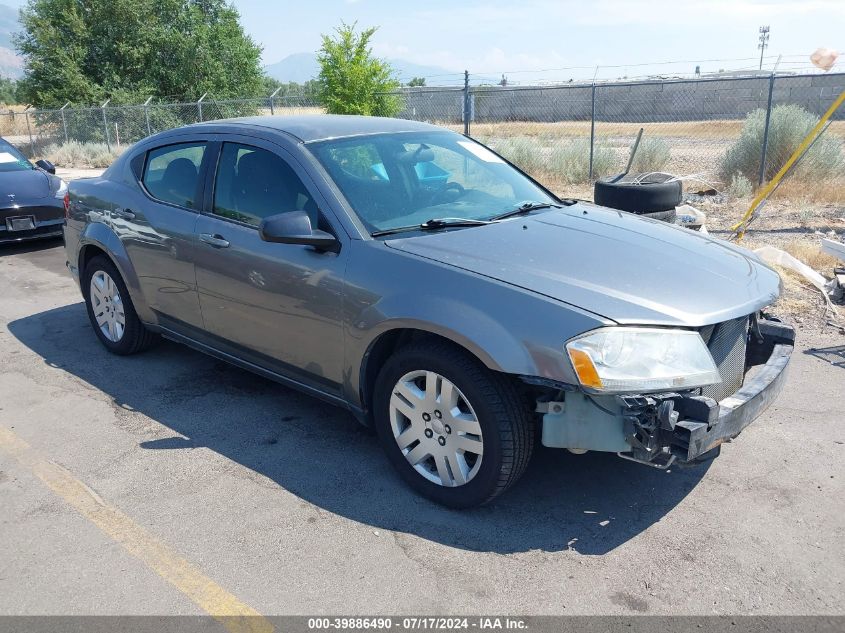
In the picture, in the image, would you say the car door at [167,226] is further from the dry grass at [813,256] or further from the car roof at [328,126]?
the dry grass at [813,256]

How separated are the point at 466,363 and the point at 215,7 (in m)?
33.5

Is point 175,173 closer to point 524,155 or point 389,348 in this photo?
point 389,348

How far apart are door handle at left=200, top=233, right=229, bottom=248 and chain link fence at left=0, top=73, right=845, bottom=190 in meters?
7.45

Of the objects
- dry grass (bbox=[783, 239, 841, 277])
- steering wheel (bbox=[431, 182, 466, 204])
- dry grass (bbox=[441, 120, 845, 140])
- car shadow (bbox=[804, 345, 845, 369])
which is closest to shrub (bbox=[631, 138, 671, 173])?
dry grass (bbox=[441, 120, 845, 140])

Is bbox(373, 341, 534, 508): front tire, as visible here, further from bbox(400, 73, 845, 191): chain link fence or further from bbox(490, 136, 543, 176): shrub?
bbox(490, 136, 543, 176): shrub

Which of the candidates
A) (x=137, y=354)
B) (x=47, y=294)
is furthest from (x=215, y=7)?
(x=137, y=354)

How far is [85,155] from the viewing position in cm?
2242

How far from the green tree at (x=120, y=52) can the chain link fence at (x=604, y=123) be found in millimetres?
1503

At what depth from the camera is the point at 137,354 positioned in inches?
222

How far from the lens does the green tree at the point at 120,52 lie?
28.2 m

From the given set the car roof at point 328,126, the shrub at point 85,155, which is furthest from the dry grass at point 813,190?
the shrub at point 85,155

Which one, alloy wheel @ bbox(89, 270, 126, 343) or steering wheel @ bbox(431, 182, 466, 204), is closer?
steering wheel @ bbox(431, 182, 466, 204)

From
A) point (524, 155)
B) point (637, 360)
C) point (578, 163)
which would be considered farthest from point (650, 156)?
point (637, 360)

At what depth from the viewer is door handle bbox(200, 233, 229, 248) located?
170 inches
